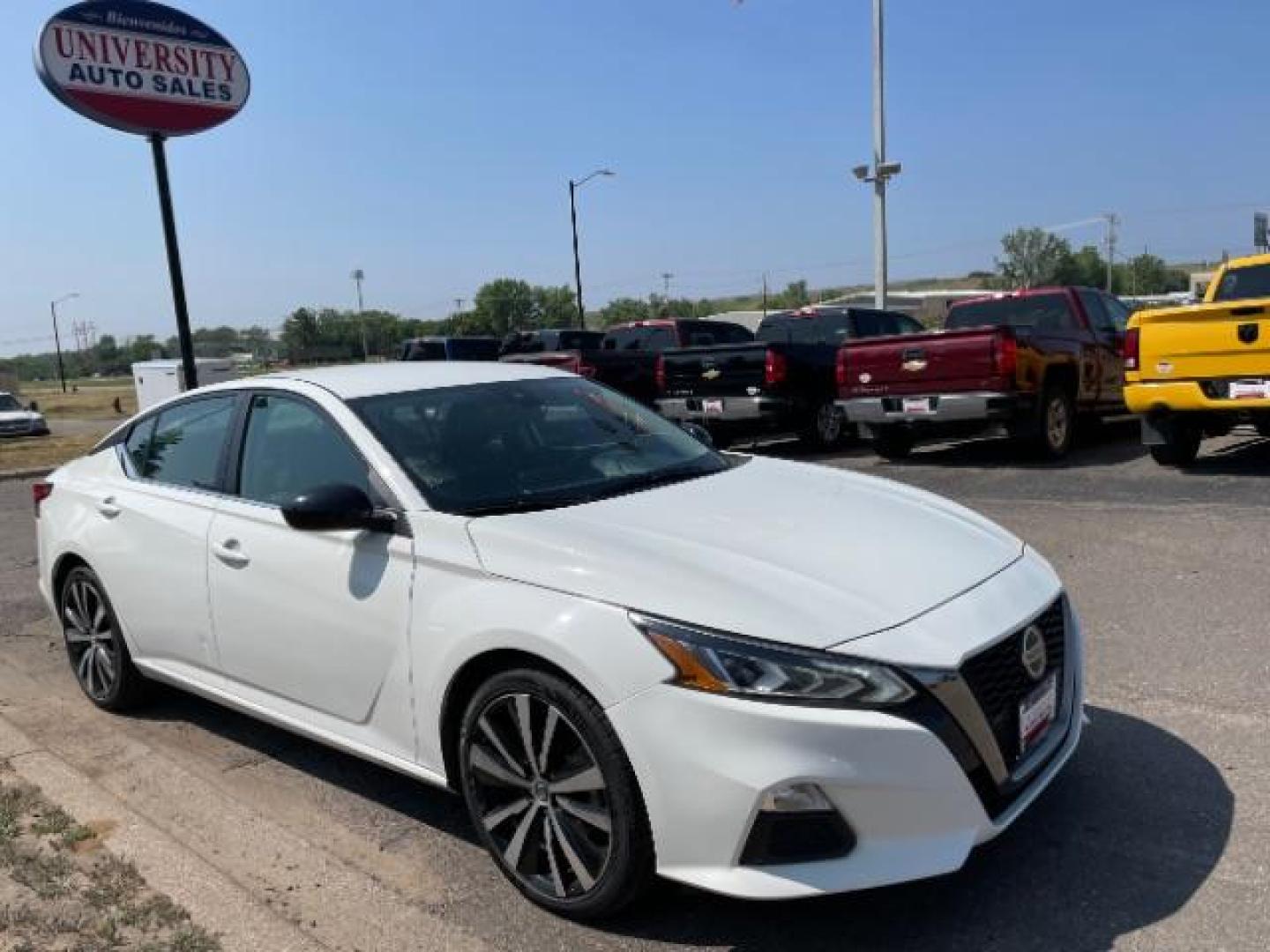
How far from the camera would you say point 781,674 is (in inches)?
Answer: 103

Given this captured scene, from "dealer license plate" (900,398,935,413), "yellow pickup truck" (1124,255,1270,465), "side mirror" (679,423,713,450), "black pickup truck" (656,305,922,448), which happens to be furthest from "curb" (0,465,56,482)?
"yellow pickup truck" (1124,255,1270,465)

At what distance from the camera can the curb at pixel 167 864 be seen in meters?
3.03

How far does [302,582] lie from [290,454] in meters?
0.61

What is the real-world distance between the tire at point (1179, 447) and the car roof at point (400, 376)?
6985 mm

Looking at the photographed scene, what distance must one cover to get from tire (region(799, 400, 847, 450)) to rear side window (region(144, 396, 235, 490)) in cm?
938

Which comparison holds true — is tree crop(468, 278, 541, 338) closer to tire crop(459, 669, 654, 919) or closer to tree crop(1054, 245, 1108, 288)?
tree crop(1054, 245, 1108, 288)

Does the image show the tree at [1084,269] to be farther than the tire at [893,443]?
Yes

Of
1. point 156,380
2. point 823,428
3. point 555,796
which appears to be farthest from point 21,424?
point 555,796

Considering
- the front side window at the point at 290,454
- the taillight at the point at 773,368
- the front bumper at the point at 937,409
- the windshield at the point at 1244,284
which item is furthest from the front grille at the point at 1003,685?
the taillight at the point at 773,368

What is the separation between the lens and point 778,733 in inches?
101

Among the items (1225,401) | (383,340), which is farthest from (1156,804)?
(383,340)

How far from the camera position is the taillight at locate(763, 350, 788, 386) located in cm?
1254

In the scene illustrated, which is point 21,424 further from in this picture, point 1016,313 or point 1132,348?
point 1132,348

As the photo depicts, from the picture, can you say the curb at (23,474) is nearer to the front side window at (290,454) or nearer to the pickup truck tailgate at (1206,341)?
the front side window at (290,454)
